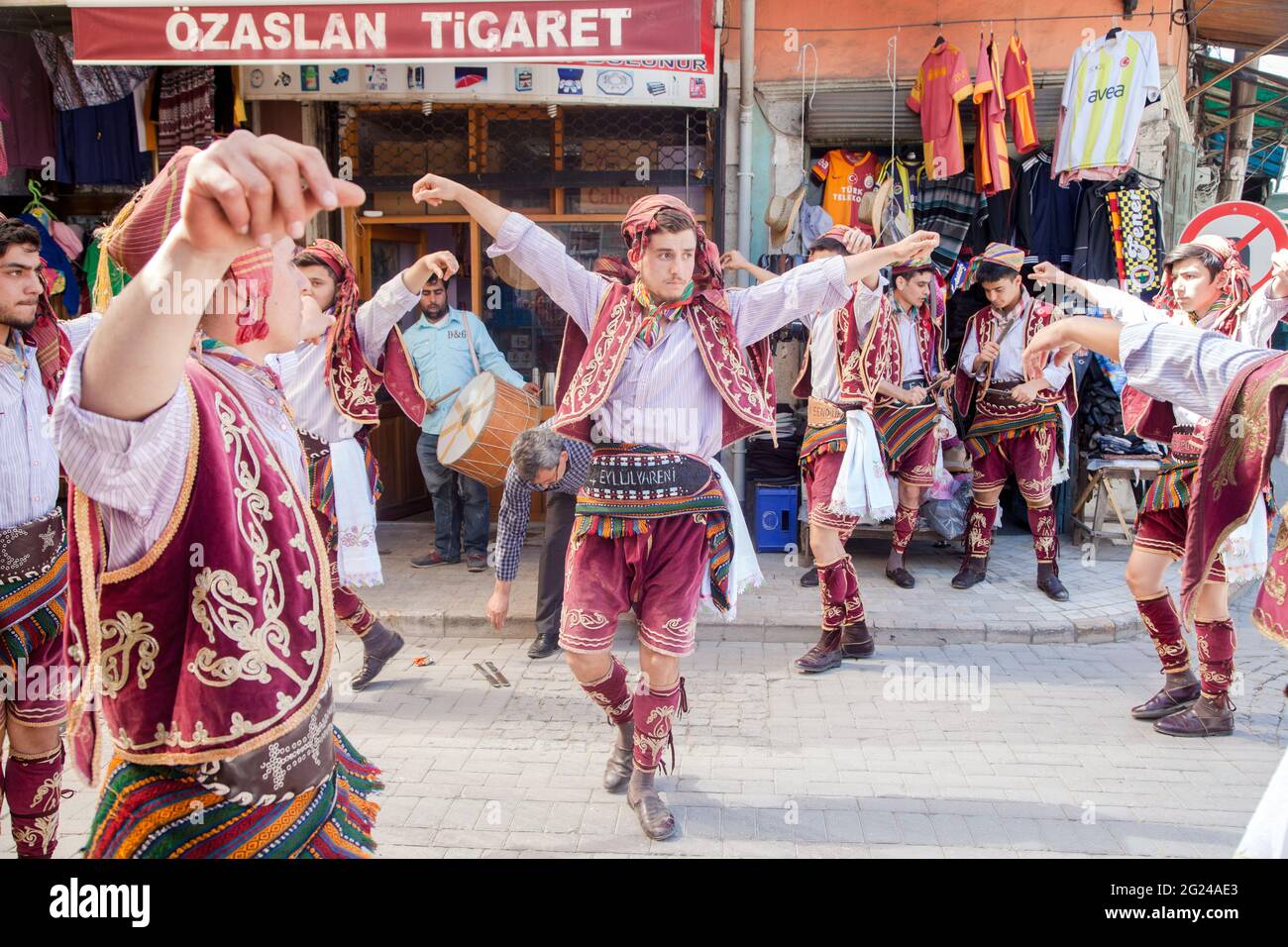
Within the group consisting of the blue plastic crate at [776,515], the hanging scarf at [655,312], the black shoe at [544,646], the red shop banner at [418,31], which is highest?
the red shop banner at [418,31]

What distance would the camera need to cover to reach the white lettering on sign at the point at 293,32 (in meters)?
5.70

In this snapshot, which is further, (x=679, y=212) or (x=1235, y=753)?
(x=1235, y=753)

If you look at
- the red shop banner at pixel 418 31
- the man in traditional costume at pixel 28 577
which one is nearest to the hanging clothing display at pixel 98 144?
the red shop banner at pixel 418 31

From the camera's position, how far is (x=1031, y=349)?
2709 millimetres

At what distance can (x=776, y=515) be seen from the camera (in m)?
7.69

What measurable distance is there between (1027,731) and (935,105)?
5.16 m

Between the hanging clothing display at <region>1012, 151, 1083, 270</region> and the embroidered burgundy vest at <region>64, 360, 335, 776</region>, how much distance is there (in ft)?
25.1

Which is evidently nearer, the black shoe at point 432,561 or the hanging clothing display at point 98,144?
the black shoe at point 432,561

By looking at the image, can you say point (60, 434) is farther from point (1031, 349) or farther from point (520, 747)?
point (520, 747)

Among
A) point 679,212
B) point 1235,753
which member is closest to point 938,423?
point 1235,753

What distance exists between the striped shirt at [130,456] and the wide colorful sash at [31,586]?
1699mm

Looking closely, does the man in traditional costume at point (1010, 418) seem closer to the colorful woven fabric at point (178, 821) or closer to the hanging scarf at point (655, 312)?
the hanging scarf at point (655, 312)

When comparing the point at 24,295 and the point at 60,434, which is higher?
the point at 24,295

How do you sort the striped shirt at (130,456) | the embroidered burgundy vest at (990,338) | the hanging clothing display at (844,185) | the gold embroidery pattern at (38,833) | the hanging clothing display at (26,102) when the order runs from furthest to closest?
the hanging clothing display at (844,185), the hanging clothing display at (26,102), the embroidered burgundy vest at (990,338), the gold embroidery pattern at (38,833), the striped shirt at (130,456)
